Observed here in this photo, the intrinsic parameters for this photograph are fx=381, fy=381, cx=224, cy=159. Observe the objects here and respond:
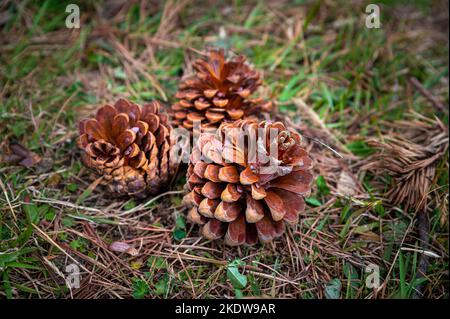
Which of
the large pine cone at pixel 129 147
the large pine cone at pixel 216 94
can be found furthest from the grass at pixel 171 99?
the large pine cone at pixel 216 94

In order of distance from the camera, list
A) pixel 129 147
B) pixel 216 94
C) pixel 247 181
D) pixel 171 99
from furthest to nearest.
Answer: pixel 171 99
pixel 216 94
pixel 129 147
pixel 247 181

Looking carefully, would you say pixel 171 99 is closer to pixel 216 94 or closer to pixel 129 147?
pixel 216 94

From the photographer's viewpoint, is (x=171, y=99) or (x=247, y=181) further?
(x=171, y=99)

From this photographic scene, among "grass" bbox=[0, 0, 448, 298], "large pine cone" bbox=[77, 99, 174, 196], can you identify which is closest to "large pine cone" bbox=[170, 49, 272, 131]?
"large pine cone" bbox=[77, 99, 174, 196]

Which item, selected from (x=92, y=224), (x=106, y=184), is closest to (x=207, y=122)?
(x=106, y=184)

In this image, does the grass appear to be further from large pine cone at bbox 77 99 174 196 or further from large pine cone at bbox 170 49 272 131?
large pine cone at bbox 170 49 272 131

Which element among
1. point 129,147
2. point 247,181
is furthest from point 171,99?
point 247,181

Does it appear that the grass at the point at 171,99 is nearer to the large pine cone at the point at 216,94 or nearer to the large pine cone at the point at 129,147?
the large pine cone at the point at 129,147
